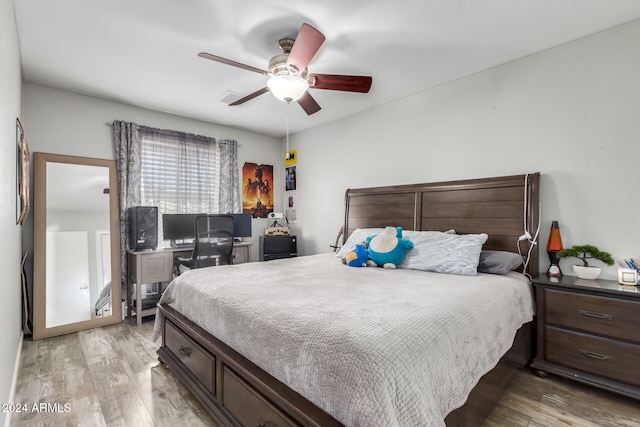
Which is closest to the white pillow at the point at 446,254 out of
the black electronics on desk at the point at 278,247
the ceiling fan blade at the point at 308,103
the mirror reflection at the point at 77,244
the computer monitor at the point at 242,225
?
the ceiling fan blade at the point at 308,103

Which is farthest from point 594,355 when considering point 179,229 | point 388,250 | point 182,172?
point 182,172

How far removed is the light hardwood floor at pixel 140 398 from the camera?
1.75 meters

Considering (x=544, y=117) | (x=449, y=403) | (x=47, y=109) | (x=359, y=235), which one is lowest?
(x=449, y=403)

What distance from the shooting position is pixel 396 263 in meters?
2.55

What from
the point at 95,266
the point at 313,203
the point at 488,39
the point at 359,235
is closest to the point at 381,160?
the point at 359,235

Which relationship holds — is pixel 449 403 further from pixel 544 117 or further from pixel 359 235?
pixel 544 117

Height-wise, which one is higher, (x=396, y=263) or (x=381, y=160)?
(x=381, y=160)

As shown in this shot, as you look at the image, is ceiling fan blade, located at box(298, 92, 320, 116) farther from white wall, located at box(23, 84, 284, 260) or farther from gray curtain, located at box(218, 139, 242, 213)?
white wall, located at box(23, 84, 284, 260)

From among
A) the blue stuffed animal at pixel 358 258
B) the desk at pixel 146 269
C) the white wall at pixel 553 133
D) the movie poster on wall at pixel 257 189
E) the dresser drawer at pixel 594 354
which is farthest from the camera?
the movie poster on wall at pixel 257 189

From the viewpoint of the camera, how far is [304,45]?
1.91 meters

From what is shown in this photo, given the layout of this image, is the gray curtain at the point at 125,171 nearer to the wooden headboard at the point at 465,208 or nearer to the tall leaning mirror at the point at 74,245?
the tall leaning mirror at the point at 74,245

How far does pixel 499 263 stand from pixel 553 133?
1176mm

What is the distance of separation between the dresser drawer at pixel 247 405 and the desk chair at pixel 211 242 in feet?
6.57

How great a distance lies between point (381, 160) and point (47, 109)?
3.69 metres
